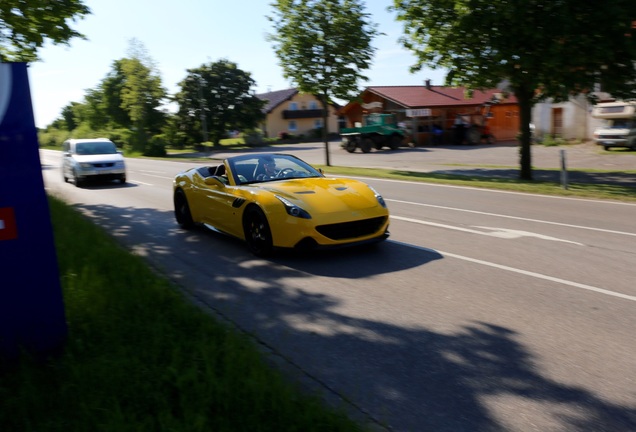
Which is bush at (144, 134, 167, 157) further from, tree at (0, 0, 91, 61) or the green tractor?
tree at (0, 0, 91, 61)

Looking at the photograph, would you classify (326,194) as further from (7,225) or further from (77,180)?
(77,180)

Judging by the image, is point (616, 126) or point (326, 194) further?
point (616, 126)

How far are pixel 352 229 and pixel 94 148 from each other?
58.1 feet

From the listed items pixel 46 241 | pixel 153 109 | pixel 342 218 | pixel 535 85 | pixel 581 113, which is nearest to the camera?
pixel 46 241

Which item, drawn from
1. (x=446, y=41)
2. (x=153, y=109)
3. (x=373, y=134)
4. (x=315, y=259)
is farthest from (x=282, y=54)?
(x=153, y=109)

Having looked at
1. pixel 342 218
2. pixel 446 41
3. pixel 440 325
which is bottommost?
pixel 440 325

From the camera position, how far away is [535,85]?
1720 centimetres

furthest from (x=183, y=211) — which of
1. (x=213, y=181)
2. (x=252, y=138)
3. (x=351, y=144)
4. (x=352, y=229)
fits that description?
(x=252, y=138)

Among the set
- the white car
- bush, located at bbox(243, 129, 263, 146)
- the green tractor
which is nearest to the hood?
the white car

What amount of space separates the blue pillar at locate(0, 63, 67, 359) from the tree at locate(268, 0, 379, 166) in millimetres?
22407

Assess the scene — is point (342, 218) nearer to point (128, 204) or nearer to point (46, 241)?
point (46, 241)

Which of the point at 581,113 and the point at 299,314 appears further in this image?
the point at 581,113

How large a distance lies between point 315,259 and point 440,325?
2.98 meters

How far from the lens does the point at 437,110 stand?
4559 cm
